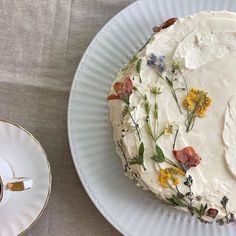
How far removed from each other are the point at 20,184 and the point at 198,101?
0.42m

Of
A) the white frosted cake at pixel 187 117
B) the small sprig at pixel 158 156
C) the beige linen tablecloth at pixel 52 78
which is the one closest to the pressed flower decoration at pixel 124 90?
the white frosted cake at pixel 187 117

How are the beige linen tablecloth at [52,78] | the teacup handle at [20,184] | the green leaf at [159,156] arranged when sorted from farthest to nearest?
the beige linen tablecloth at [52,78] → the teacup handle at [20,184] → the green leaf at [159,156]

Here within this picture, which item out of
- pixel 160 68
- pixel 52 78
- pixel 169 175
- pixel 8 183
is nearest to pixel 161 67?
pixel 160 68

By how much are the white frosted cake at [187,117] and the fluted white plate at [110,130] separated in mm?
125

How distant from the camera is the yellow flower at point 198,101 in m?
1.15

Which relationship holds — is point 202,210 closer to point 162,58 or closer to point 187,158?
point 187,158

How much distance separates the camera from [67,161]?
1347 millimetres

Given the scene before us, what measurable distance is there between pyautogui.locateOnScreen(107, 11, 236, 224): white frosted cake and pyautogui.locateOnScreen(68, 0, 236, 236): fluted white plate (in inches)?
4.9

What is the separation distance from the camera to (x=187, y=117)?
1.15 meters

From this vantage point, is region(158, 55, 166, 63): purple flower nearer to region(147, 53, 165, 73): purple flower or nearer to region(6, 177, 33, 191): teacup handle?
region(147, 53, 165, 73): purple flower

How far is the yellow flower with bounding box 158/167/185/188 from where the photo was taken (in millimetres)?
1135

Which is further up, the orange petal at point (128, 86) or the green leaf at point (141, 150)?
the orange petal at point (128, 86)

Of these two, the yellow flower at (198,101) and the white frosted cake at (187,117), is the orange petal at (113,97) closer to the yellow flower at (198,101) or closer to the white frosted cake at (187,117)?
the white frosted cake at (187,117)

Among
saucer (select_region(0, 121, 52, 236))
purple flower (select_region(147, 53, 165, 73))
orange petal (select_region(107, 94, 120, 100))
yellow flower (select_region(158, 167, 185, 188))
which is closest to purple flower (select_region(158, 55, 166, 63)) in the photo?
purple flower (select_region(147, 53, 165, 73))
